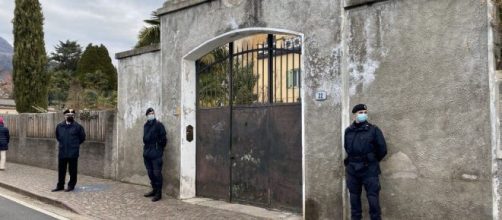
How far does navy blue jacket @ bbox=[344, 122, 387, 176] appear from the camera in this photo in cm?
602

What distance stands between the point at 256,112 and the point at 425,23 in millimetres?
3393

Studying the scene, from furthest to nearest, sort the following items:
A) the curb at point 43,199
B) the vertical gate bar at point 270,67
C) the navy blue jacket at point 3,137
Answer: the navy blue jacket at point 3,137, the curb at point 43,199, the vertical gate bar at point 270,67

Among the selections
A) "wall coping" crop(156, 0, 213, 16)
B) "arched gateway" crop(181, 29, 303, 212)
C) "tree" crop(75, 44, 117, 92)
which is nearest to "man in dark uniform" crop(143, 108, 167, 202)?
"arched gateway" crop(181, 29, 303, 212)

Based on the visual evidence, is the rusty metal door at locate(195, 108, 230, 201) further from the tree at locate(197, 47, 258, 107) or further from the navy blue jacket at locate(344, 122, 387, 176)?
the navy blue jacket at locate(344, 122, 387, 176)

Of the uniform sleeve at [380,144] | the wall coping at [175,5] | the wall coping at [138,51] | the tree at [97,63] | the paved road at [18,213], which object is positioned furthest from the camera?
the tree at [97,63]

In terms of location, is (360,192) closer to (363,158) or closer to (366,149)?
(363,158)

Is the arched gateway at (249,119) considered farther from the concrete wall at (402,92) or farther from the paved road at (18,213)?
the paved road at (18,213)

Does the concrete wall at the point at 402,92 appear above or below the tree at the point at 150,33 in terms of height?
below

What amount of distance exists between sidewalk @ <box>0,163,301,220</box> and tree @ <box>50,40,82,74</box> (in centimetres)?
4173

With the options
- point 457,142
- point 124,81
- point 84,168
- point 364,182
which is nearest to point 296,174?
point 364,182

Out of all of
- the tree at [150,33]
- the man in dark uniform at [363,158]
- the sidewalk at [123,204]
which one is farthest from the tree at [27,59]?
the man in dark uniform at [363,158]

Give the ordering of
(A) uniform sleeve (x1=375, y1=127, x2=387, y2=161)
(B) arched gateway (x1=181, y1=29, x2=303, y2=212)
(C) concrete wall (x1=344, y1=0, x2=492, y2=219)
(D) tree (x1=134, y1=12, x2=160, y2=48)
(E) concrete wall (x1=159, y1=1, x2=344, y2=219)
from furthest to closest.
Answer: (D) tree (x1=134, y1=12, x2=160, y2=48) → (B) arched gateway (x1=181, y1=29, x2=303, y2=212) → (E) concrete wall (x1=159, y1=1, x2=344, y2=219) → (A) uniform sleeve (x1=375, y1=127, x2=387, y2=161) → (C) concrete wall (x1=344, y1=0, x2=492, y2=219)

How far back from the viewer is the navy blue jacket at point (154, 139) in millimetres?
9180

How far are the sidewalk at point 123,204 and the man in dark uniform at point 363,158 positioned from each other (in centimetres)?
157
